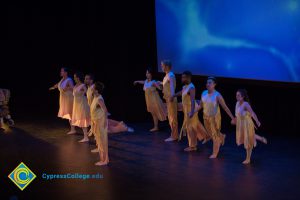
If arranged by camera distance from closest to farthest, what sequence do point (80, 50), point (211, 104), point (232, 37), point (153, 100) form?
point (211, 104), point (232, 37), point (153, 100), point (80, 50)

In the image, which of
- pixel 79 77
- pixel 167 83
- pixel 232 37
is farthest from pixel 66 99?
pixel 232 37

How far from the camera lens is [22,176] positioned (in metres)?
6.87

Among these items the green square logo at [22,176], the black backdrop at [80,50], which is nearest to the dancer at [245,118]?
the black backdrop at [80,50]

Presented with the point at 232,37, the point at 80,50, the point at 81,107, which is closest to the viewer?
the point at 81,107

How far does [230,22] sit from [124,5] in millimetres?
2578

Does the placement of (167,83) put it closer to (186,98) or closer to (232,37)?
(186,98)

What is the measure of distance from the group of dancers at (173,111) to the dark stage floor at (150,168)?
0.25 metres

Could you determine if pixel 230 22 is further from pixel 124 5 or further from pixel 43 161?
pixel 43 161

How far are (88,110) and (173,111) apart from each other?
139 cm

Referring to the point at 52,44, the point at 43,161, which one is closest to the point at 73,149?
the point at 43,161

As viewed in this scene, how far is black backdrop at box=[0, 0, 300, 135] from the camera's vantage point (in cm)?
1084

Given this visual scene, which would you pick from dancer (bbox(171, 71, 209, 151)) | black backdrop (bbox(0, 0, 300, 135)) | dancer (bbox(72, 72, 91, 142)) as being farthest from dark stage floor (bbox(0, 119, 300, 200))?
black backdrop (bbox(0, 0, 300, 135))

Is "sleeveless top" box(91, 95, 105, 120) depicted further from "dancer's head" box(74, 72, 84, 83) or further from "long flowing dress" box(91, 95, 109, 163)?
"dancer's head" box(74, 72, 84, 83)

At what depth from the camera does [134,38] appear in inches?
428
